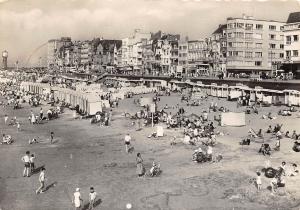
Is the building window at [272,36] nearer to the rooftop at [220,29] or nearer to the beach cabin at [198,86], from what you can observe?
the rooftop at [220,29]

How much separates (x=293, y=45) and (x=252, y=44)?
25659 mm

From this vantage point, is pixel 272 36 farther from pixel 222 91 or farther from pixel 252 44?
pixel 222 91

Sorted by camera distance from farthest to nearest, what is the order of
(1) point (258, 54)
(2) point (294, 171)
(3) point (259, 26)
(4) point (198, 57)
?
(4) point (198, 57) → (1) point (258, 54) → (3) point (259, 26) → (2) point (294, 171)

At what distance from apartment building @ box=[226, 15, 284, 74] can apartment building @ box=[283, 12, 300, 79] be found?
19.5 meters

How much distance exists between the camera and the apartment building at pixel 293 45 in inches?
2352

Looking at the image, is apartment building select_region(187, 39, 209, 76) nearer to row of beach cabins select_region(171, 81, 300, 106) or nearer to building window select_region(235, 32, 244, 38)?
building window select_region(235, 32, 244, 38)

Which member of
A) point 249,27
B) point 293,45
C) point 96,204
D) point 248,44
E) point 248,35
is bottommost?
point 96,204

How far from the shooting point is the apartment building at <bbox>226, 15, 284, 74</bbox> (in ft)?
275

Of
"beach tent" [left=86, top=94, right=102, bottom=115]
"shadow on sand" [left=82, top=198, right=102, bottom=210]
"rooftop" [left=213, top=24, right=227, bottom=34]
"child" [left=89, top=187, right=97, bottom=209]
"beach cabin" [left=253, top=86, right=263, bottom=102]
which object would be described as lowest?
"shadow on sand" [left=82, top=198, right=102, bottom=210]

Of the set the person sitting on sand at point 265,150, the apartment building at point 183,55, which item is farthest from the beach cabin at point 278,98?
the apartment building at point 183,55

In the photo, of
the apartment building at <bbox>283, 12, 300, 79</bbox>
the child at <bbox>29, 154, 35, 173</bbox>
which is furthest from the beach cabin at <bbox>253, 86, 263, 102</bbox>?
the child at <bbox>29, 154, 35, 173</bbox>

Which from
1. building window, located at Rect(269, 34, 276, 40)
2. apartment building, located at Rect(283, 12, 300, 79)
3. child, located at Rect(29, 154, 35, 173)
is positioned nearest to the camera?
child, located at Rect(29, 154, 35, 173)

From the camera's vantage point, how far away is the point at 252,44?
85.8 m

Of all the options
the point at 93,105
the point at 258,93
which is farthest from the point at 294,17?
the point at 93,105
